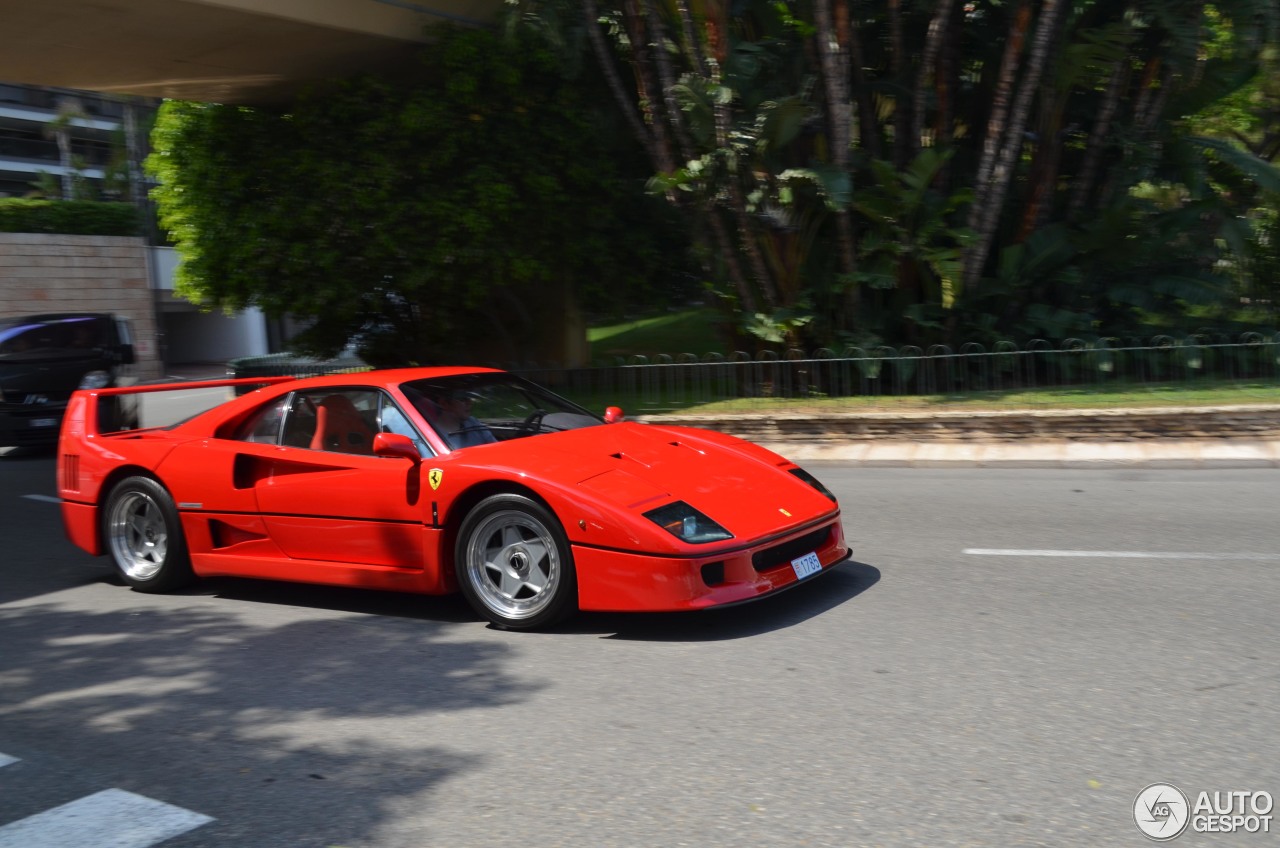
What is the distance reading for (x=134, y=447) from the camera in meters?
7.66

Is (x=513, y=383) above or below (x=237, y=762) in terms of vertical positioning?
above

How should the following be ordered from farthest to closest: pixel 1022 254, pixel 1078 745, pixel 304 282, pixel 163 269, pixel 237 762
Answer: pixel 163 269, pixel 304 282, pixel 1022 254, pixel 237 762, pixel 1078 745

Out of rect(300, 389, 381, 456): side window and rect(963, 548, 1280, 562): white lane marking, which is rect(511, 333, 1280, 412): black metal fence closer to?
rect(963, 548, 1280, 562): white lane marking

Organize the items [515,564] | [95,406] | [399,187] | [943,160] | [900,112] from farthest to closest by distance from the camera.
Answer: [399,187] → [900,112] → [943,160] → [95,406] → [515,564]

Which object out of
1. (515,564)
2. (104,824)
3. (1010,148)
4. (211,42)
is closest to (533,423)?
(515,564)

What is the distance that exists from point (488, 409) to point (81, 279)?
35.8 m

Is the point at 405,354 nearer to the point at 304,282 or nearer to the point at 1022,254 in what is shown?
the point at 304,282

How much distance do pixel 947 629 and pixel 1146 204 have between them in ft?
43.1

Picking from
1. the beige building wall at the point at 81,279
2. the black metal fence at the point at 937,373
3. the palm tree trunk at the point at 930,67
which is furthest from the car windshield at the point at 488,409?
the beige building wall at the point at 81,279

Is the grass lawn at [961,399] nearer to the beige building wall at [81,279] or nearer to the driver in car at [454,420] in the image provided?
the driver in car at [454,420]

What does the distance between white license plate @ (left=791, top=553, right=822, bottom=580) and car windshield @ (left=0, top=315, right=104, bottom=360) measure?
1366cm

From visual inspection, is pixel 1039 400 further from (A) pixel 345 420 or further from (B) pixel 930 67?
(A) pixel 345 420

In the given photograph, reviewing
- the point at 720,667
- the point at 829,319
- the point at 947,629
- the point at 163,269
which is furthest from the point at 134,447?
the point at 163,269

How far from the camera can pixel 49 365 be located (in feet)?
53.5
